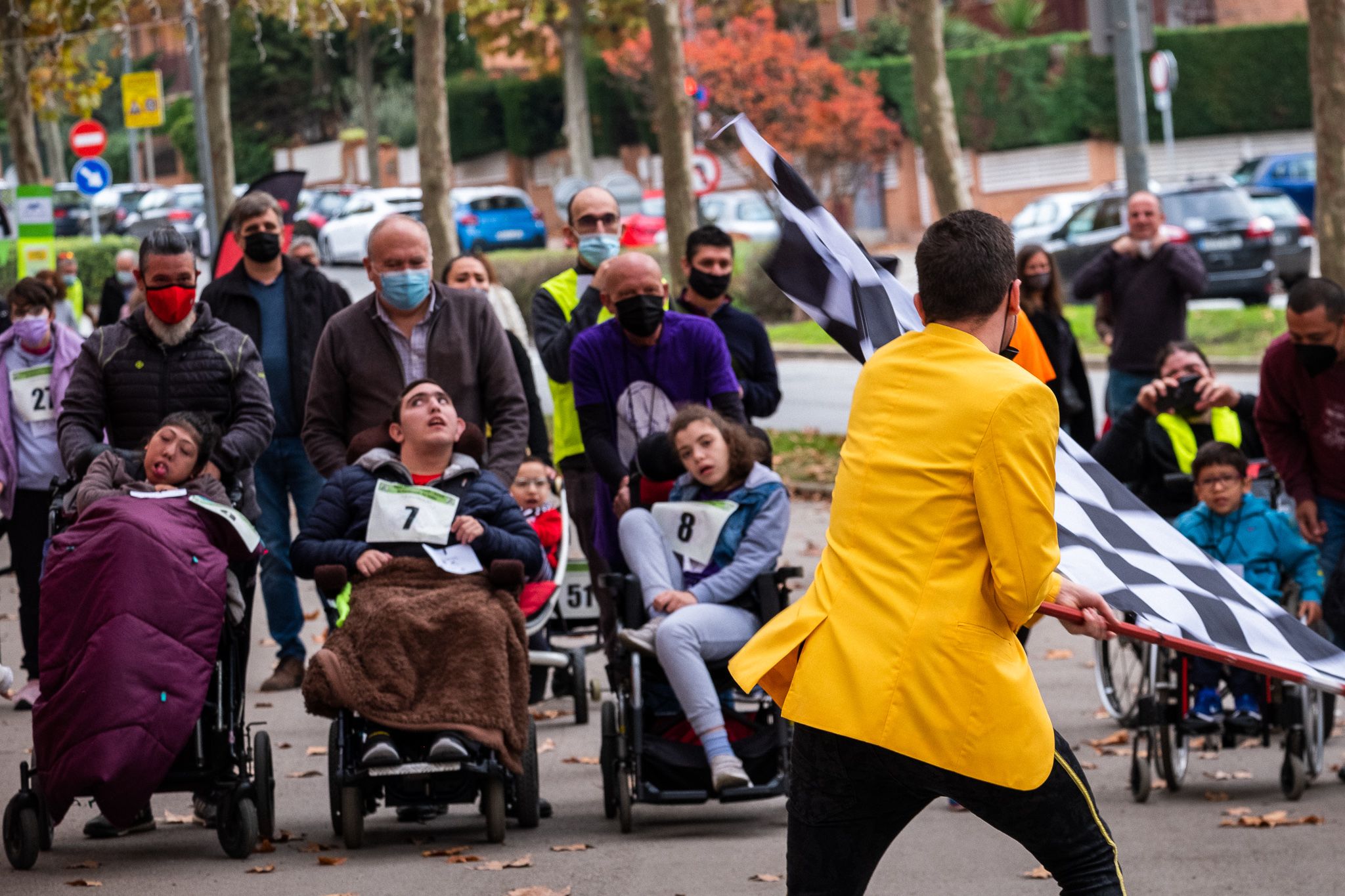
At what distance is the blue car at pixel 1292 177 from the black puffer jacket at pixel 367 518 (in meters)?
33.4

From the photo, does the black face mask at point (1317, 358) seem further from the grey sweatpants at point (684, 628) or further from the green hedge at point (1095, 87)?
the green hedge at point (1095, 87)

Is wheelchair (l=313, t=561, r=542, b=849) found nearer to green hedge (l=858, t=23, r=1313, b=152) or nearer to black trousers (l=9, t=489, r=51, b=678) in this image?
black trousers (l=9, t=489, r=51, b=678)

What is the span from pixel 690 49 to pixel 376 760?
45.2 meters

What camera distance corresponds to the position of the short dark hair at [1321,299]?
8.19 m

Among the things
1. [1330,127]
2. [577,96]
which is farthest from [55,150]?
[1330,127]

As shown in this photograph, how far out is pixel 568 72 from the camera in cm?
5153

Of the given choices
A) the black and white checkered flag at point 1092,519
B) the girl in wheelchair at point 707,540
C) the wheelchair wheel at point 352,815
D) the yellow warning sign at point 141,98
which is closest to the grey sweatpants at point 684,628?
the girl in wheelchair at point 707,540

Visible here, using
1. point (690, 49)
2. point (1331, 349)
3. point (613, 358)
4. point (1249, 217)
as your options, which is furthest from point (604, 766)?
point (690, 49)

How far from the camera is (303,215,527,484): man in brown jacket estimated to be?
27.1 feet

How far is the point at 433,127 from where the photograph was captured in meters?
24.9

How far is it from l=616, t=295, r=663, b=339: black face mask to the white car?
3668 centimetres

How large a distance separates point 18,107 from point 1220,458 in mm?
25317

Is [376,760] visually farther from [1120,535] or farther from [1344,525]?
[1344,525]

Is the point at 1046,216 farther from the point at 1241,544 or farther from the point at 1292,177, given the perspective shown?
the point at 1241,544
